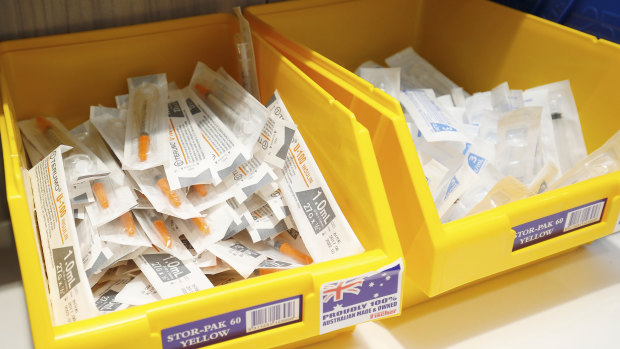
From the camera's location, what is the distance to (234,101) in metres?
0.73

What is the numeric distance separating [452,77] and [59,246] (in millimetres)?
721

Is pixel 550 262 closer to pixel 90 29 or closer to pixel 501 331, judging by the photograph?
pixel 501 331

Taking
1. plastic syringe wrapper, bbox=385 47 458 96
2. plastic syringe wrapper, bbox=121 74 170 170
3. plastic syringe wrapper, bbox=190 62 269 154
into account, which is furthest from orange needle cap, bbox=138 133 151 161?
plastic syringe wrapper, bbox=385 47 458 96

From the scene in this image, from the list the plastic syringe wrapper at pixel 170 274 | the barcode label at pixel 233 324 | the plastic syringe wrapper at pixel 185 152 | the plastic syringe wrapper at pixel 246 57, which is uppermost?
the plastic syringe wrapper at pixel 246 57

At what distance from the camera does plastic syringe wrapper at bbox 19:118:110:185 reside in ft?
1.98

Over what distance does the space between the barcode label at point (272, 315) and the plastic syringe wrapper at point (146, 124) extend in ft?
0.76

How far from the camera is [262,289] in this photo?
18.1 inches

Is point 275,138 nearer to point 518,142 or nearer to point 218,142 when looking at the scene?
point 218,142

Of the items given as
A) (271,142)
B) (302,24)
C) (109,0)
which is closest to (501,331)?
(271,142)

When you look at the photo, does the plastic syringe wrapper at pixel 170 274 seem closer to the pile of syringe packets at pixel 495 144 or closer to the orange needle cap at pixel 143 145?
the orange needle cap at pixel 143 145

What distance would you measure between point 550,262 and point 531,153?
0.14 metres

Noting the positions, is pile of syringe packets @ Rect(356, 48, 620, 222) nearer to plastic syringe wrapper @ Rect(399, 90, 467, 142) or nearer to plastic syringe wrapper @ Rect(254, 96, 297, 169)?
plastic syringe wrapper @ Rect(399, 90, 467, 142)

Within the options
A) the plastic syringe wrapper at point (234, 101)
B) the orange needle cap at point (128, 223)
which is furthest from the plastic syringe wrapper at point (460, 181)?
the orange needle cap at point (128, 223)

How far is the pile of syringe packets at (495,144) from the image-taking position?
653 mm
